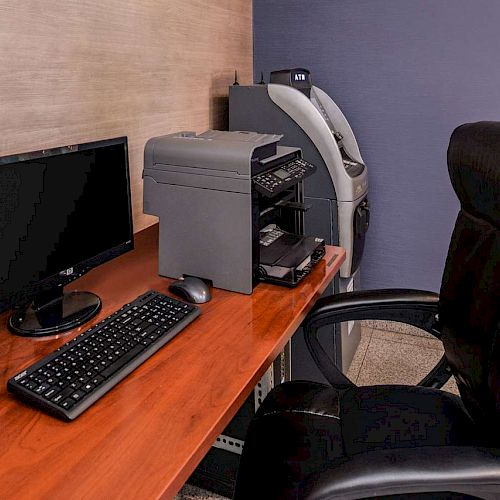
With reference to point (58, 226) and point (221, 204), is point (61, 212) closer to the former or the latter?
point (58, 226)

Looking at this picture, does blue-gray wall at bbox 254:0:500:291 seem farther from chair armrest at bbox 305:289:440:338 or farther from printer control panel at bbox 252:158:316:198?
chair armrest at bbox 305:289:440:338

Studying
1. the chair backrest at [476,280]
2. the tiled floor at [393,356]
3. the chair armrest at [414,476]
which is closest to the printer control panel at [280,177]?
the chair backrest at [476,280]

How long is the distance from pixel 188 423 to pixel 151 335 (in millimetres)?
291

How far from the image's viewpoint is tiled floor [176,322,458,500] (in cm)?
238

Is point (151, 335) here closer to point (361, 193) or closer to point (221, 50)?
point (361, 193)

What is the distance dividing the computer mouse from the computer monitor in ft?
0.61

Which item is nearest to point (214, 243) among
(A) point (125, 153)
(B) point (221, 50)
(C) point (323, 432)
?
(A) point (125, 153)

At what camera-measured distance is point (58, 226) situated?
1248 mm

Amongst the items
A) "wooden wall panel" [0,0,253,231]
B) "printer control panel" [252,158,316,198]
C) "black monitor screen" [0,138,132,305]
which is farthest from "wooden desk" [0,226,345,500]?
"wooden wall panel" [0,0,253,231]

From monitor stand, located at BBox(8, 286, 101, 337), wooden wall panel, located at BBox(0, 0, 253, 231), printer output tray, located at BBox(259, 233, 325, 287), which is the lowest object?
monitor stand, located at BBox(8, 286, 101, 337)

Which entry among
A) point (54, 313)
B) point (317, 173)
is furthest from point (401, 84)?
point (54, 313)

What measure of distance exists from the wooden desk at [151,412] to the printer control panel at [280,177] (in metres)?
0.28

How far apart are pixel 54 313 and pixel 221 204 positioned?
497 mm

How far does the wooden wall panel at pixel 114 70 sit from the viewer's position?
1.43 meters
